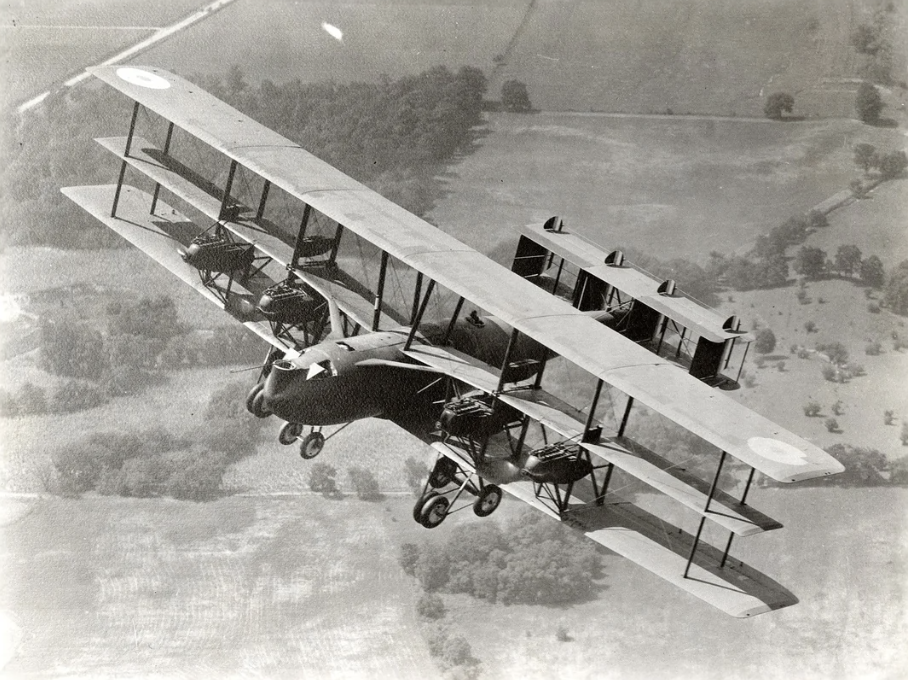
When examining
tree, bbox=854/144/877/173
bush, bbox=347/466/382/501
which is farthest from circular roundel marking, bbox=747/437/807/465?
tree, bbox=854/144/877/173

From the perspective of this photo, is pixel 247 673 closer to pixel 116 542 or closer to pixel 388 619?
pixel 388 619

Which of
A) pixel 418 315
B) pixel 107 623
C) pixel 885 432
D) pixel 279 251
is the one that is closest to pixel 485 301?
pixel 418 315

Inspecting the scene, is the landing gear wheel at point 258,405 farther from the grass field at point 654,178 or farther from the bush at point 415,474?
the grass field at point 654,178

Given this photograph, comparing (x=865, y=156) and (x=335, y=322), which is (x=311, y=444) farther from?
(x=865, y=156)

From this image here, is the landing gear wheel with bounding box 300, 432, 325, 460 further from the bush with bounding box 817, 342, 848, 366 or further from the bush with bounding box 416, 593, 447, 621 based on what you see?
the bush with bounding box 817, 342, 848, 366

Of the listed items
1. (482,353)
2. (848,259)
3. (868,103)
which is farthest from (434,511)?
(868,103)
